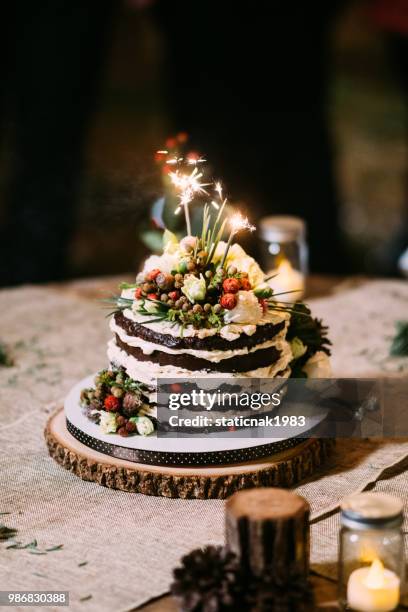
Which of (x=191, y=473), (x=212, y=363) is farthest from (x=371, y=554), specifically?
(x=212, y=363)

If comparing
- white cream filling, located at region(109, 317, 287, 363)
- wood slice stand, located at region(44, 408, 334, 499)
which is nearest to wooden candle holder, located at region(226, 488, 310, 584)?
wood slice stand, located at region(44, 408, 334, 499)

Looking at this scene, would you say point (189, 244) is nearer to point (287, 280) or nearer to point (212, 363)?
point (212, 363)

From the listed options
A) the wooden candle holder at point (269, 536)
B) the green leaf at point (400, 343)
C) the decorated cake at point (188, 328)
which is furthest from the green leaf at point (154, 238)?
the wooden candle holder at point (269, 536)

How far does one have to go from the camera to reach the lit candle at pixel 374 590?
6.40ft

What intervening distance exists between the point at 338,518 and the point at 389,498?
1.55 ft

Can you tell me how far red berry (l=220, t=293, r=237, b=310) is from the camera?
247 cm

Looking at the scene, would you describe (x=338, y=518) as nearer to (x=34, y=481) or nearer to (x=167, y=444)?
(x=167, y=444)

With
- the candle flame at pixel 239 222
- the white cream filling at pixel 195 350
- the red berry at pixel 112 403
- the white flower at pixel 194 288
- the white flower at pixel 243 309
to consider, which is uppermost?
the candle flame at pixel 239 222

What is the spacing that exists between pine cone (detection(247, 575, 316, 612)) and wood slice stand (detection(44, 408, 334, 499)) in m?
0.56

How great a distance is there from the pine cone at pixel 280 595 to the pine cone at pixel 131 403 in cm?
78

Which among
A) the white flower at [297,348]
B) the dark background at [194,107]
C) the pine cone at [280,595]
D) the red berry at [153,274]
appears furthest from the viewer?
the dark background at [194,107]

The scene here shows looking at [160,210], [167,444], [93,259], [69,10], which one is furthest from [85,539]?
[93,259]

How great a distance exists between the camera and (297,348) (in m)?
2.79

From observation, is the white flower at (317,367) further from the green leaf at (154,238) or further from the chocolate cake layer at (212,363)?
the green leaf at (154,238)
